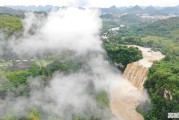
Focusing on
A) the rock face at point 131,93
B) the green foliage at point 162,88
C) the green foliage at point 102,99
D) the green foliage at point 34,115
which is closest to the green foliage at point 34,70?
the green foliage at point 102,99

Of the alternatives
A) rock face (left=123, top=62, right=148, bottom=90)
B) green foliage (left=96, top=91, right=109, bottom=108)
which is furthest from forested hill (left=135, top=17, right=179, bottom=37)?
green foliage (left=96, top=91, right=109, bottom=108)

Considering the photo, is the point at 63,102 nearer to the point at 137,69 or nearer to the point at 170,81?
the point at 170,81

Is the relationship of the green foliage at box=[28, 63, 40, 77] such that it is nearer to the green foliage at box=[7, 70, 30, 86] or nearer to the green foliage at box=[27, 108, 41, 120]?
the green foliage at box=[7, 70, 30, 86]

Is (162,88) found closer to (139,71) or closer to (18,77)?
(139,71)

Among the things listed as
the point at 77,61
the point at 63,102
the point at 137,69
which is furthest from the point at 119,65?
the point at 63,102

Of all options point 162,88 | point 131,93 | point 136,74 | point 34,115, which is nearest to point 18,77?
point 34,115
